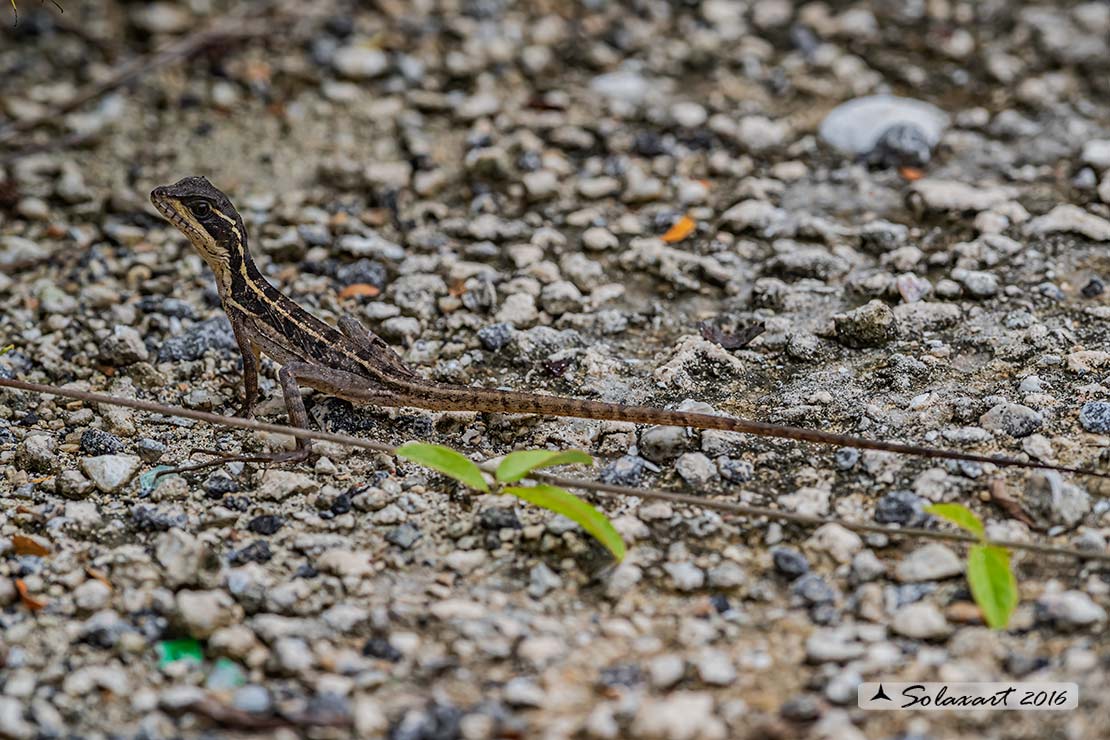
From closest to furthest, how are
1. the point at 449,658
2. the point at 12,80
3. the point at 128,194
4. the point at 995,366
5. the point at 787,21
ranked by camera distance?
the point at 449,658, the point at 995,366, the point at 128,194, the point at 12,80, the point at 787,21

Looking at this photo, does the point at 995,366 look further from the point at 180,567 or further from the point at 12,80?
the point at 12,80

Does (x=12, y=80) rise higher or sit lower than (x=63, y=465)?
higher

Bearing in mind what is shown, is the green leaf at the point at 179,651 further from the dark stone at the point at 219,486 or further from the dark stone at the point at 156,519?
the dark stone at the point at 219,486

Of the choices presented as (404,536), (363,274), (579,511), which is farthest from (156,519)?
(363,274)

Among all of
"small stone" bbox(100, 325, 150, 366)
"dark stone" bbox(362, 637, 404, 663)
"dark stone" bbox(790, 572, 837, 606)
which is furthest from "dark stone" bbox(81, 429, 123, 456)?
"dark stone" bbox(790, 572, 837, 606)

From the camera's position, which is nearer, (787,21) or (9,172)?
(9,172)

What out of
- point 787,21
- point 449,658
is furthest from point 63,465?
point 787,21
